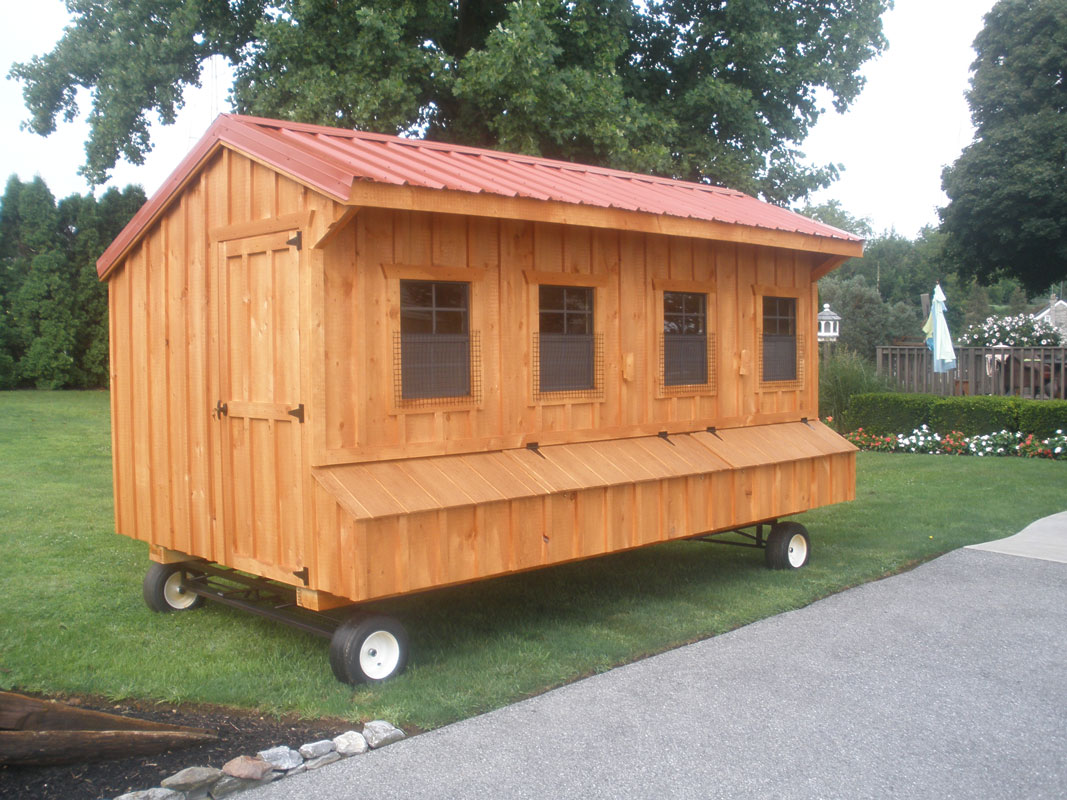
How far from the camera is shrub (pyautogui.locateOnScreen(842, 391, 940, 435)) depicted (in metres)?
17.0

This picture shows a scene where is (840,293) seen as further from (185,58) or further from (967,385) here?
(185,58)

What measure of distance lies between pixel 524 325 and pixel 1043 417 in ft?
40.6

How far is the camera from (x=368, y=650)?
5.43 metres

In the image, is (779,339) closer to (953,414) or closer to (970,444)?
(970,444)

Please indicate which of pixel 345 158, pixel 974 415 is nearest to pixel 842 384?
pixel 974 415

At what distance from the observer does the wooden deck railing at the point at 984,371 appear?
1803cm

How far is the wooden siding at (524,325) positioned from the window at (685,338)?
94 mm

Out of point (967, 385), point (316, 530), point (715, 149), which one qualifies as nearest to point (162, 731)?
point (316, 530)

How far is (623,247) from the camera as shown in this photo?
23.3 ft

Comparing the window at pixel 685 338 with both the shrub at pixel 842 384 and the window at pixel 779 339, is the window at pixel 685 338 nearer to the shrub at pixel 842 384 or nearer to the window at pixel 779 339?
the window at pixel 779 339

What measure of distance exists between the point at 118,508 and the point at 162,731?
10.5 feet

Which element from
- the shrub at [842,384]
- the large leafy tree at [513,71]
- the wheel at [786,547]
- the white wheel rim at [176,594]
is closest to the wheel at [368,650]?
the white wheel rim at [176,594]

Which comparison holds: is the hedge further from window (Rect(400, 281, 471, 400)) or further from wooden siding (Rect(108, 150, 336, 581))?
wooden siding (Rect(108, 150, 336, 581))

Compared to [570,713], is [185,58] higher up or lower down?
higher up
